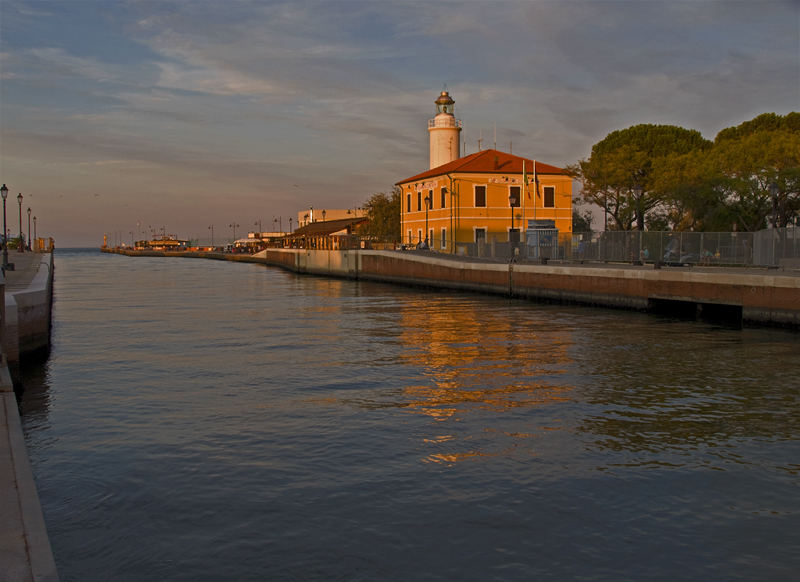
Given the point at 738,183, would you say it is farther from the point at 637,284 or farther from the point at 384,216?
the point at 384,216

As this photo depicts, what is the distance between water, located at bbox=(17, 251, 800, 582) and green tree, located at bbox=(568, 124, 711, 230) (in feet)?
153

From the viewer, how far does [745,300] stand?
26.3 meters

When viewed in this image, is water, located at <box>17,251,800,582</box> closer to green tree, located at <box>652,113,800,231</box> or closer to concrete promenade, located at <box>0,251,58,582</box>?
concrete promenade, located at <box>0,251,58,582</box>

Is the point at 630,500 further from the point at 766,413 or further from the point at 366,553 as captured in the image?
the point at 766,413

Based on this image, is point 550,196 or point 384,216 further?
point 384,216

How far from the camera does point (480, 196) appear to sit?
211ft

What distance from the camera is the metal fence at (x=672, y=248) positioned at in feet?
99.5

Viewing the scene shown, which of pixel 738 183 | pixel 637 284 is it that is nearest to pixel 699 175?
pixel 738 183

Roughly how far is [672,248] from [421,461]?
95.6 feet

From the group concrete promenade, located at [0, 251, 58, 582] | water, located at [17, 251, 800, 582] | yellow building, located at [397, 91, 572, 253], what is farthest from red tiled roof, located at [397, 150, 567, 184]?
concrete promenade, located at [0, 251, 58, 582]

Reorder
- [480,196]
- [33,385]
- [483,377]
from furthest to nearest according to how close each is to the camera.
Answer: [480,196] → [483,377] → [33,385]

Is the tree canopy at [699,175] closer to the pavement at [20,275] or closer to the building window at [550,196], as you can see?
the building window at [550,196]

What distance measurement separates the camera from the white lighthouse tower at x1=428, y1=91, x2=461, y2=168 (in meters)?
79.7

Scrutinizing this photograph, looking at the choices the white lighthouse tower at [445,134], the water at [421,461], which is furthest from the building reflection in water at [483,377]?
the white lighthouse tower at [445,134]
